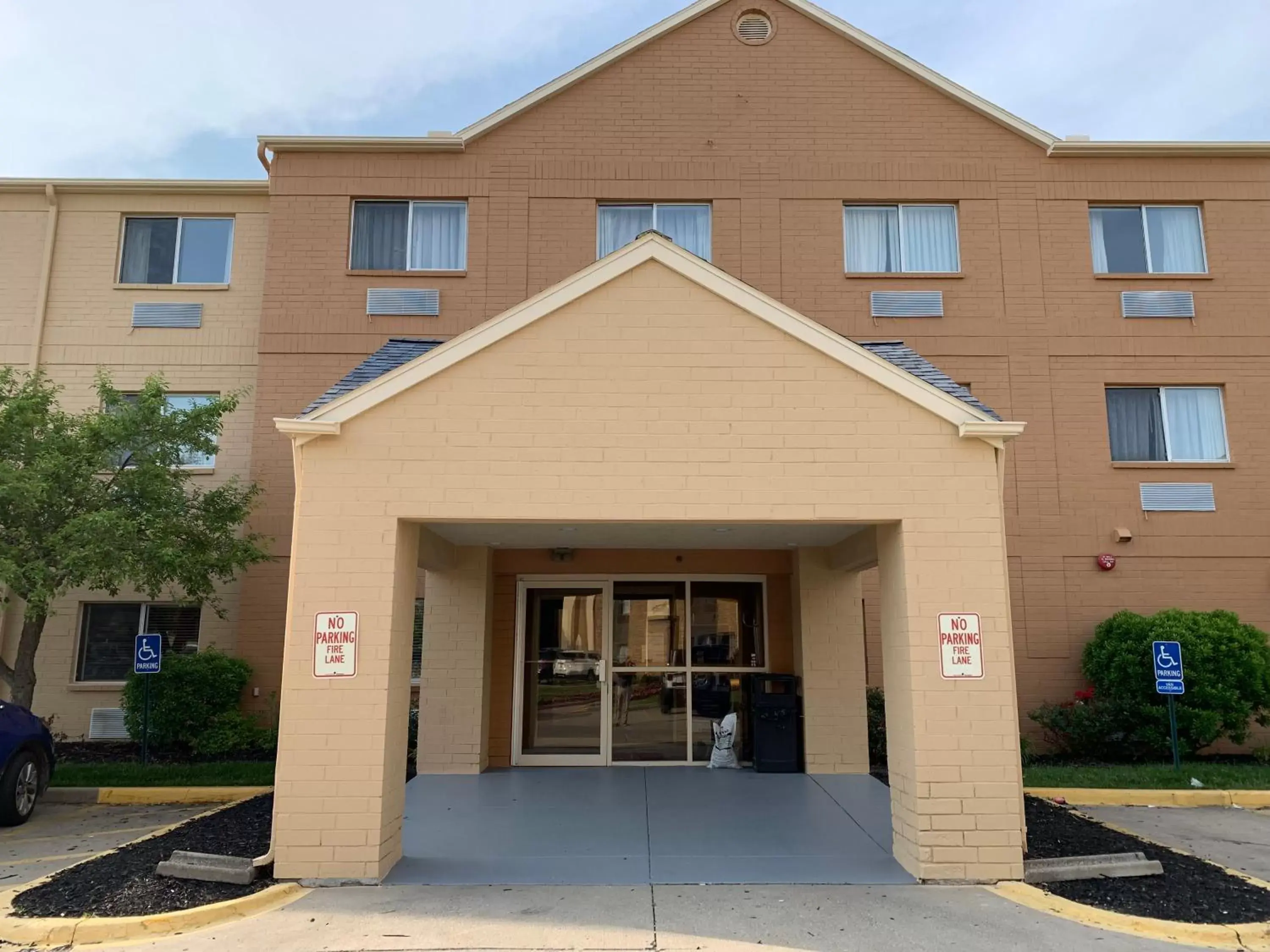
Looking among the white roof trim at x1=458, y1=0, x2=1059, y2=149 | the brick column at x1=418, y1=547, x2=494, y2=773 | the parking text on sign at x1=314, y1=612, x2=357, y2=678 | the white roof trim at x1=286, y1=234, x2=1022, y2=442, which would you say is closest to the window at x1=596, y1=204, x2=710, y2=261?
the white roof trim at x1=458, y1=0, x2=1059, y2=149

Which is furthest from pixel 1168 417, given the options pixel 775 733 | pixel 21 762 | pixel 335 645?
pixel 21 762

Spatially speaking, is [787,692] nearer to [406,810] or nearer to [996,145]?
[406,810]

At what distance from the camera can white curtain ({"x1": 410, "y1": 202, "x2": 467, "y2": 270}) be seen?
14609mm

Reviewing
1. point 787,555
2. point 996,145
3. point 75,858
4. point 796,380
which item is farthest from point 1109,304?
point 75,858

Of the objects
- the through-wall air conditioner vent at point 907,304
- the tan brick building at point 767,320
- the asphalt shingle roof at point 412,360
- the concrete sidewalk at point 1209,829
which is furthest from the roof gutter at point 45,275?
the concrete sidewalk at point 1209,829

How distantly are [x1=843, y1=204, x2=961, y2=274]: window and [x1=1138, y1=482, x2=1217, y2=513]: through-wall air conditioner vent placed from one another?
457cm

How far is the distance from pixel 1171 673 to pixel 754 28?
11808 mm

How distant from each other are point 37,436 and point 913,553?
1090 centimetres

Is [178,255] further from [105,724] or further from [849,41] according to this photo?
[849,41]

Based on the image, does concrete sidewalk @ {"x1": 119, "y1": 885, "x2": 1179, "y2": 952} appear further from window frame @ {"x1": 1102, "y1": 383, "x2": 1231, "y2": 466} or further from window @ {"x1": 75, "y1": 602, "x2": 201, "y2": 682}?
window frame @ {"x1": 1102, "y1": 383, "x2": 1231, "y2": 466}

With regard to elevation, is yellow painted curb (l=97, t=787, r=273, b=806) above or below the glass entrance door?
below

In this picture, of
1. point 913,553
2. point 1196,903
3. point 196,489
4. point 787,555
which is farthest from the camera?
point 196,489

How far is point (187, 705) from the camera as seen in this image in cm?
1248

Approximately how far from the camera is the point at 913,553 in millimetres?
7145
